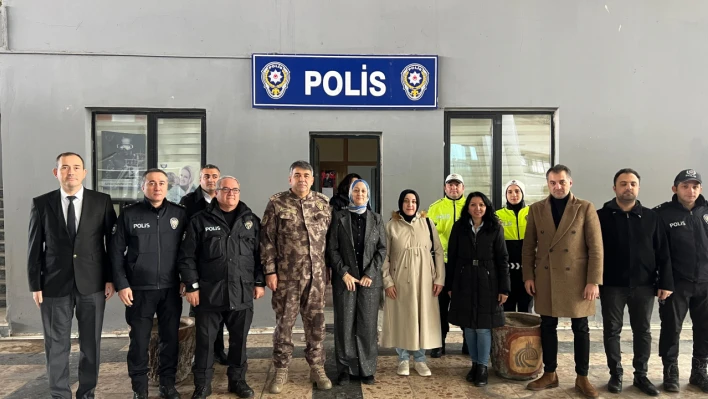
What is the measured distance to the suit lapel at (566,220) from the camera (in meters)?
3.70

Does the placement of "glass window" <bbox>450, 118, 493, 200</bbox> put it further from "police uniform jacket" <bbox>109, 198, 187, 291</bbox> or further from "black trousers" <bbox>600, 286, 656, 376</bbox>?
"police uniform jacket" <bbox>109, 198, 187, 291</bbox>

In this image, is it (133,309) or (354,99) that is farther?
(354,99)

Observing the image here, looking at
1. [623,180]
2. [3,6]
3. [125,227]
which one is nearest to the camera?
[125,227]

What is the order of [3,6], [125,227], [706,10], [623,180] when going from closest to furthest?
[125,227] → [623,180] → [3,6] → [706,10]

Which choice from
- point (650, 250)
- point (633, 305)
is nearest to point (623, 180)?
point (650, 250)

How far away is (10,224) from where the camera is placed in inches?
209

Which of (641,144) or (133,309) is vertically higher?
(641,144)

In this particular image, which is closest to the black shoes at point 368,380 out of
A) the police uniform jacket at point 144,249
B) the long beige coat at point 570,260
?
the long beige coat at point 570,260

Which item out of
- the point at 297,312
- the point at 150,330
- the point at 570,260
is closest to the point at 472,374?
the point at 570,260

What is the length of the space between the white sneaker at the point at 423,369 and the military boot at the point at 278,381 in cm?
124

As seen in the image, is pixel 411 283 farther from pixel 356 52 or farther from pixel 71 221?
pixel 356 52

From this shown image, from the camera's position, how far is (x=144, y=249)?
3.49 metres

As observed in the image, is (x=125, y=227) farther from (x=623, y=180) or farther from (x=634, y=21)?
(x=634, y=21)

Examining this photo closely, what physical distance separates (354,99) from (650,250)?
3.51 metres
